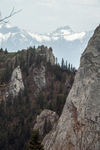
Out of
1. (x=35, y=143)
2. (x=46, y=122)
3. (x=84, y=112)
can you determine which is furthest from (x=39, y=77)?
(x=35, y=143)

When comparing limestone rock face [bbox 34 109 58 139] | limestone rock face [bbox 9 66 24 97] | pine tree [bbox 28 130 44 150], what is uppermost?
limestone rock face [bbox 9 66 24 97]

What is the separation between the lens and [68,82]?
157375mm

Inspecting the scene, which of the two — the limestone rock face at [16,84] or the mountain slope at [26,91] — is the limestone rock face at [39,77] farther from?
the limestone rock face at [16,84]

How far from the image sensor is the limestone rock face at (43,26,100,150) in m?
47.0

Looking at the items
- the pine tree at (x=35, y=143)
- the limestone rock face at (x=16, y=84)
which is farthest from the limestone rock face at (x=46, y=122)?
the limestone rock face at (x=16, y=84)

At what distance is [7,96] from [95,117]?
348 ft

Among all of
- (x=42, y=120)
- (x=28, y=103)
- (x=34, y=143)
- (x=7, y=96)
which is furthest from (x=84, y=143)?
(x=7, y=96)

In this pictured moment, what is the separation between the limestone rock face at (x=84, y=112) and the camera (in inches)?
1849

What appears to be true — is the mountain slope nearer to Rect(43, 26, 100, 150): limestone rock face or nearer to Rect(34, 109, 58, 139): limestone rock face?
Rect(34, 109, 58, 139): limestone rock face

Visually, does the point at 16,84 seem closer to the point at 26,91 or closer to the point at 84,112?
the point at 26,91

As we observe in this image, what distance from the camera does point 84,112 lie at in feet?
162

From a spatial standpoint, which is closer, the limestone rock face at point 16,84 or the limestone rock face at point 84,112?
the limestone rock face at point 84,112

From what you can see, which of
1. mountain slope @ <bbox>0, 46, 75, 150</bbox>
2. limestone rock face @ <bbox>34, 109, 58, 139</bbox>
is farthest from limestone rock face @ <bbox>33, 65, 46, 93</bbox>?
limestone rock face @ <bbox>34, 109, 58, 139</bbox>

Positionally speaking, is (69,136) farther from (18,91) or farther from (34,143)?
(18,91)
